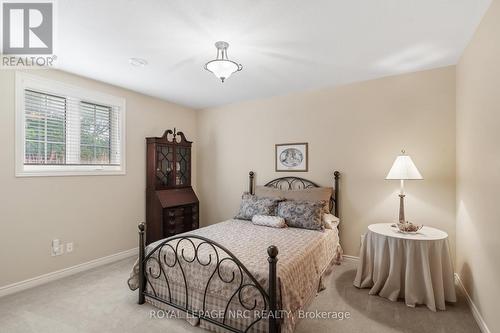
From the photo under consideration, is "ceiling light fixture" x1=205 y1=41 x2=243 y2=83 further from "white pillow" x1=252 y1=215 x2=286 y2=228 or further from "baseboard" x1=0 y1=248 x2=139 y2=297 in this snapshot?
"baseboard" x1=0 y1=248 x2=139 y2=297

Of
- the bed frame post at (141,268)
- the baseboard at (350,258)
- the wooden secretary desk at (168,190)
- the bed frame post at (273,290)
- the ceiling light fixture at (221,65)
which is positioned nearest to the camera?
the bed frame post at (273,290)

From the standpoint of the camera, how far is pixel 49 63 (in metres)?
2.90

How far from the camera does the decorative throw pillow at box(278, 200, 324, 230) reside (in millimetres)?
3189

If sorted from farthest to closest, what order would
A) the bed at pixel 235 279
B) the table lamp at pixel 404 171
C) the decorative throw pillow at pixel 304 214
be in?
1. the decorative throw pillow at pixel 304 214
2. the table lamp at pixel 404 171
3. the bed at pixel 235 279

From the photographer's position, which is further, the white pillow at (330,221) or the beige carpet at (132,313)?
the white pillow at (330,221)

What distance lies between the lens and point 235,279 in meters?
1.97

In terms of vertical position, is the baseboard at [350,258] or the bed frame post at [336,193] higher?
the bed frame post at [336,193]

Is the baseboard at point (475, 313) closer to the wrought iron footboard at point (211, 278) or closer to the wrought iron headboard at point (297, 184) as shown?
the wrought iron headboard at point (297, 184)

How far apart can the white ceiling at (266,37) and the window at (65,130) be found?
1.12 feet

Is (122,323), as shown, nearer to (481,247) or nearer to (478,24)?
(481,247)

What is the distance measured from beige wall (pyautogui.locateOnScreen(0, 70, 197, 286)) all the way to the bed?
1.30 metres

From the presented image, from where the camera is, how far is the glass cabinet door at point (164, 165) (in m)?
4.08

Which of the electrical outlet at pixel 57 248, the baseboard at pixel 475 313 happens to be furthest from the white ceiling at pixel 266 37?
the baseboard at pixel 475 313

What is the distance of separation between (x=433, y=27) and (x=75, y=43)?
10.8ft
